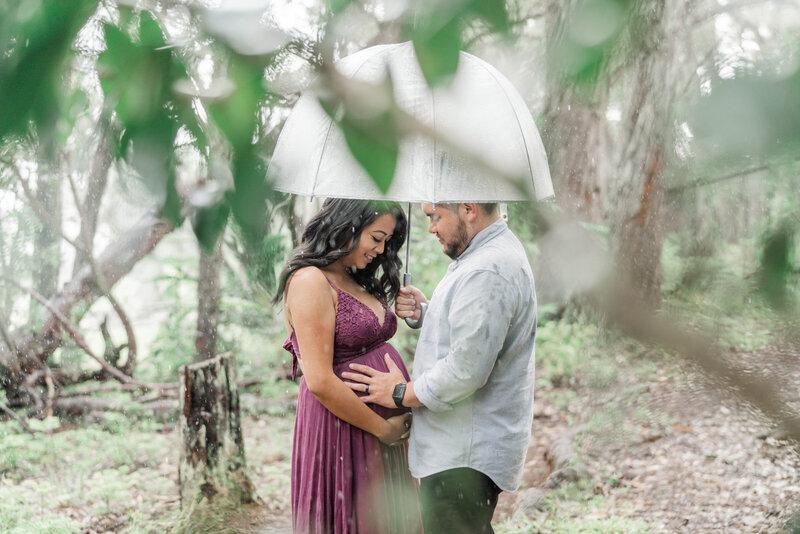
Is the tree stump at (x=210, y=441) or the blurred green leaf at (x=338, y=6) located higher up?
the blurred green leaf at (x=338, y=6)

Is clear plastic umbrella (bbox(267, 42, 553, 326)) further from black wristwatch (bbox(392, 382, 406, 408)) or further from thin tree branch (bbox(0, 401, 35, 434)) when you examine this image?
thin tree branch (bbox(0, 401, 35, 434))

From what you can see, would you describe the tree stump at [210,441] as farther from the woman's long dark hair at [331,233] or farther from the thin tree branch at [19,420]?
the thin tree branch at [19,420]

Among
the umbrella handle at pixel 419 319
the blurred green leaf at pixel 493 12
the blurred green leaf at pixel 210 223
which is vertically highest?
the blurred green leaf at pixel 493 12

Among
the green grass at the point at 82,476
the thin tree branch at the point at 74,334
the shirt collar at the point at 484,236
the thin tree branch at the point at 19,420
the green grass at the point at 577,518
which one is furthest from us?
the thin tree branch at the point at 74,334

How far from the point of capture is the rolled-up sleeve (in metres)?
1.91

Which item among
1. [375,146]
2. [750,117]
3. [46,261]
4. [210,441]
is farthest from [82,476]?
[750,117]

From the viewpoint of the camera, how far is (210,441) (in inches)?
166

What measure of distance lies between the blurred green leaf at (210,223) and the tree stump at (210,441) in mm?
A: 3694

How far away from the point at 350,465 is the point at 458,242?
86 centimetres

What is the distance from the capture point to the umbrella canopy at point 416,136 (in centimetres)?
47

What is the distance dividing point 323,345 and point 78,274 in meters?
5.27

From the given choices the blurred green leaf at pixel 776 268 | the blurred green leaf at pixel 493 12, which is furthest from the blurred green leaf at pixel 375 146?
the blurred green leaf at pixel 776 268

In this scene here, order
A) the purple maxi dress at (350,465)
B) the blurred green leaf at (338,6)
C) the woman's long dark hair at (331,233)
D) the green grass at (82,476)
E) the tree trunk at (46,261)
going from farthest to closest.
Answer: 1. the tree trunk at (46,261)
2. the green grass at (82,476)
3. the purple maxi dress at (350,465)
4. the woman's long dark hair at (331,233)
5. the blurred green leaf at (338,6)

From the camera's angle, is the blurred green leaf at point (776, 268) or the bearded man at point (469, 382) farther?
the bearded man at point (469, 382)
